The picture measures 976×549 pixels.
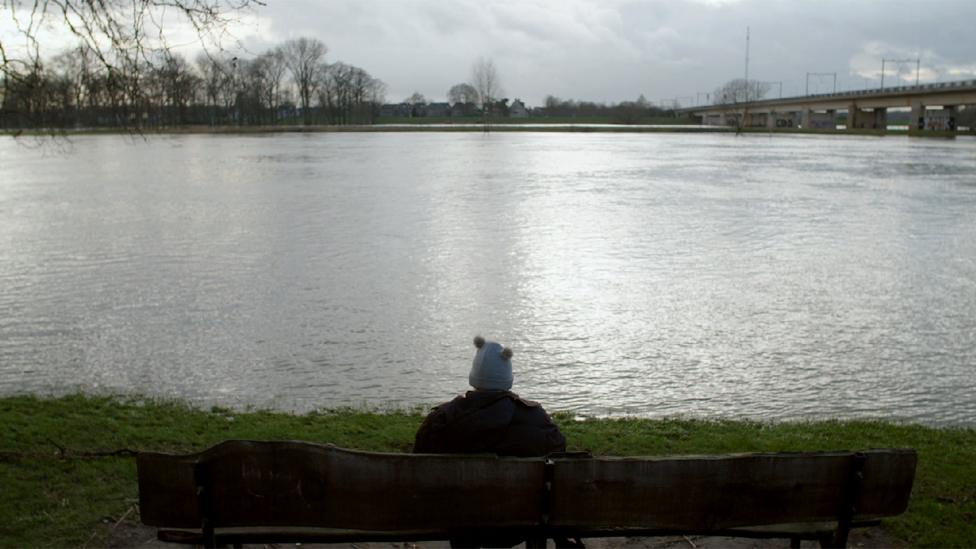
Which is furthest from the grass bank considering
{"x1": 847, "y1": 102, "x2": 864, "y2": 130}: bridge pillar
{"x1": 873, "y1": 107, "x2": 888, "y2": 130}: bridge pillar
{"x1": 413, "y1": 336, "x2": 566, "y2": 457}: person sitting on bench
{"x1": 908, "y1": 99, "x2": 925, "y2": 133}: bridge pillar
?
{"x1": 873, "y1": 107, "x2": 888, "y2": 130}: bridge pillar

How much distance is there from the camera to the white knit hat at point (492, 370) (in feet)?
13.1

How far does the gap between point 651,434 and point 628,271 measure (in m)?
9.67

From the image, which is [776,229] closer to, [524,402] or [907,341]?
[907,341]

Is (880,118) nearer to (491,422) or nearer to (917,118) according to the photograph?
(917,118)

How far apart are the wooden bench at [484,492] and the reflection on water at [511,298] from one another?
17.5 ft

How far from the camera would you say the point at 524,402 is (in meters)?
4.01

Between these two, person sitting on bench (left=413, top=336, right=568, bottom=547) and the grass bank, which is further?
the grass bank

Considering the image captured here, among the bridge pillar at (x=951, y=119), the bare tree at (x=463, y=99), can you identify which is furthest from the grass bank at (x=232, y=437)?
the bare tree at (x=463, y=99)

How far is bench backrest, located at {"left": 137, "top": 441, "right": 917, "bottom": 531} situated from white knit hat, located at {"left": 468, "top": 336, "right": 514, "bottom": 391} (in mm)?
528

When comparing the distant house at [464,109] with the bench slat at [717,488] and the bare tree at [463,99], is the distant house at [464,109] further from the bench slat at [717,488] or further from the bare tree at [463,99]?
the bench slat at [717,488]

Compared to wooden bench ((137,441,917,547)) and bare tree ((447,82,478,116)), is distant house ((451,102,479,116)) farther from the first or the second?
wooden bench ((137,441,917,547))

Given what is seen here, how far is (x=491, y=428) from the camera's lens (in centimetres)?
393

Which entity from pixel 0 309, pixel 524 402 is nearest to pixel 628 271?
pixel 0 309

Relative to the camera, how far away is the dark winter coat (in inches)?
155
